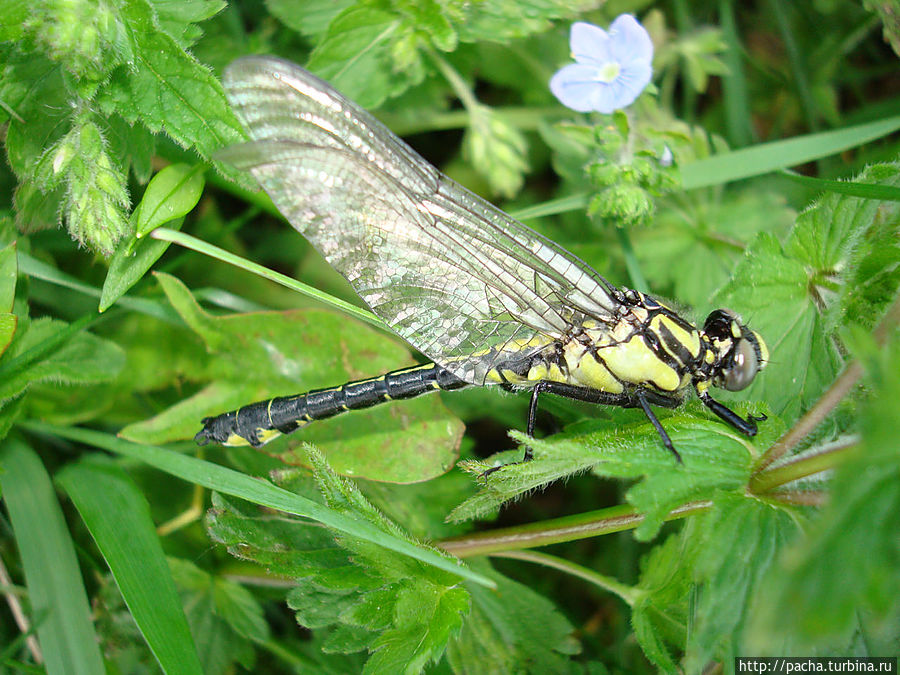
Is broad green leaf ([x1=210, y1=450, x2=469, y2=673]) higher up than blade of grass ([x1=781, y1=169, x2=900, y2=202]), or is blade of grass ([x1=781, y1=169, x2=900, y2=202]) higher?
blade of grass ([x1=781, y1=169, x2=900, y2=202])

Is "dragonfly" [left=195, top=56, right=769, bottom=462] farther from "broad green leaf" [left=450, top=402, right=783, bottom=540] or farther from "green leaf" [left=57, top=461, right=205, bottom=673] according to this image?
"green leaf" [left=57, top=461, right=205, bottom=673]

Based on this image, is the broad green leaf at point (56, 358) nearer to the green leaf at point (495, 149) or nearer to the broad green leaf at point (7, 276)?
the broad green leaf at point (7, 276)

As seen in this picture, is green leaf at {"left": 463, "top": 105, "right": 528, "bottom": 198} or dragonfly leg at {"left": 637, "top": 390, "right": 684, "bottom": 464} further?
green leaf at {"left": 463, "top": 105, "right": 528, "bottom": 198}

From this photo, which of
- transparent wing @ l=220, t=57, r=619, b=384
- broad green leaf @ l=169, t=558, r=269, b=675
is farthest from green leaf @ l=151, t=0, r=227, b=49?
broad green leaf @ l=169, t=558, r=269, b=675

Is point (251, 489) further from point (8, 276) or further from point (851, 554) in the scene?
point (851, 554)

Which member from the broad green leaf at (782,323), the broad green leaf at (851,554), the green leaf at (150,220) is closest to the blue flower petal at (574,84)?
the broad green leaf at (782,323)

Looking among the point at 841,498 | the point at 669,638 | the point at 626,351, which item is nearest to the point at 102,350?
the point at 626,351
